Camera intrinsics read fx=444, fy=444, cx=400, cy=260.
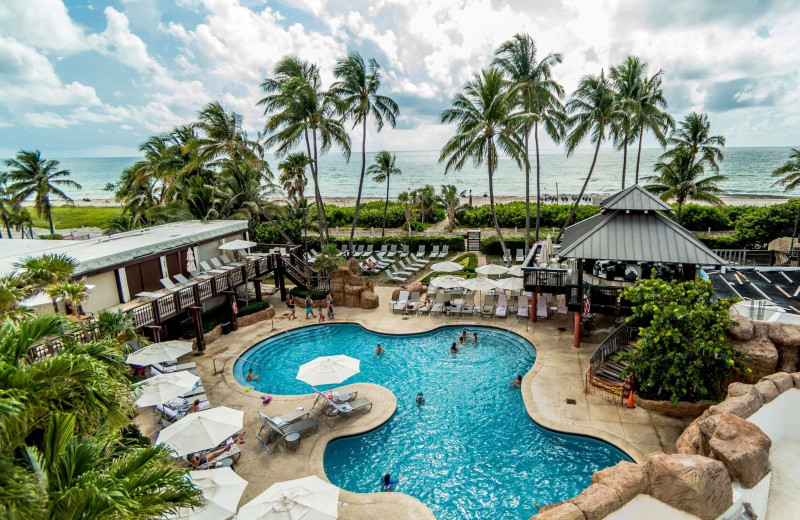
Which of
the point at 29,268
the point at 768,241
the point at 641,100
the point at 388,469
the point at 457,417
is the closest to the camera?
the point at 29,268

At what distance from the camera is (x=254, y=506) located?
935cm

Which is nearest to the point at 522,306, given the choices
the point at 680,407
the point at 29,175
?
the point at 680,407

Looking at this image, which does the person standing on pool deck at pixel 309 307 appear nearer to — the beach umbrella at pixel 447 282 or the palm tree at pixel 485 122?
the beach umbrella at pixel 447 282

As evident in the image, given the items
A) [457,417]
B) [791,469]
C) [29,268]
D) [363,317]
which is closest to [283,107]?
[363,317]

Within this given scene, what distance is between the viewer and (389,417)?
48.9 feet

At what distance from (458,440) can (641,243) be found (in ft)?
33.7

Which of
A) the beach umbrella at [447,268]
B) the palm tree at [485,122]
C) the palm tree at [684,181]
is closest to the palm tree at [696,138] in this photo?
the palm tree at [684,181]

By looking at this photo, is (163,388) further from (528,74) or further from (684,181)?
(684,181)

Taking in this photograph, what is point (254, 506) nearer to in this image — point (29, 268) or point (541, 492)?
point (541, 492)

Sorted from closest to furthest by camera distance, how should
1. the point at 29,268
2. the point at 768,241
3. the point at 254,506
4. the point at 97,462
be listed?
the point at 97,462 → the point at 254,506 → the point at 29,268 → the point at 768,241

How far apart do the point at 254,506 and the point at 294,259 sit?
19326mm

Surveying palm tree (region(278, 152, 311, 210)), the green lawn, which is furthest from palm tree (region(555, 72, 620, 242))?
the green lawn

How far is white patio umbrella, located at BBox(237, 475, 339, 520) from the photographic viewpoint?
912cm

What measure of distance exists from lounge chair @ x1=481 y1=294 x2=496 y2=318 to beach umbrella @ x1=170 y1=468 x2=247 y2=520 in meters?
15.7
